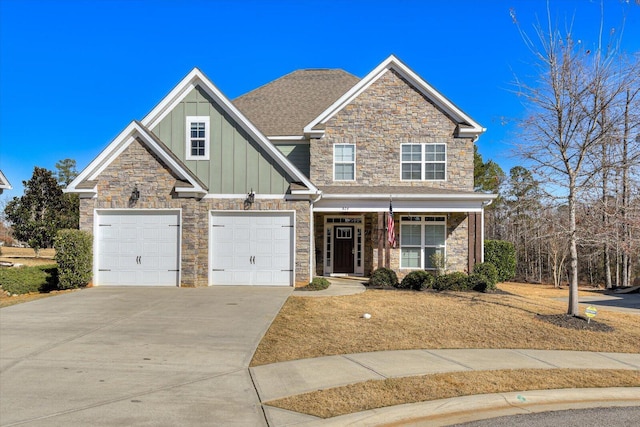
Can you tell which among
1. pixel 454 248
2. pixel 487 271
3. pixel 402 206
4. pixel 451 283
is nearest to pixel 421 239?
pixel 454 248

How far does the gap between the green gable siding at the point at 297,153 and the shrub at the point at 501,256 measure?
377 inches

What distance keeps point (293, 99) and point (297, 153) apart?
12.6ft

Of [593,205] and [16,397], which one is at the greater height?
[593,205]

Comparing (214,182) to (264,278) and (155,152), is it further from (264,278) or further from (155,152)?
(264,278)

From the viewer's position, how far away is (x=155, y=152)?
13.9 m

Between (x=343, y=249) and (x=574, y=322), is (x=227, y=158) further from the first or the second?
(x=574, y=322)

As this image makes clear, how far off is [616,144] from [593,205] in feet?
4.98

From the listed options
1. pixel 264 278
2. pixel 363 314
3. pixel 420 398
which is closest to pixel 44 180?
pixel 264 278

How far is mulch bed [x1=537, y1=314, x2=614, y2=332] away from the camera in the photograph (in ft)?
31.4

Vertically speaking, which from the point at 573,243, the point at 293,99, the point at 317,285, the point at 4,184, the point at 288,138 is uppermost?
the point at 293,99

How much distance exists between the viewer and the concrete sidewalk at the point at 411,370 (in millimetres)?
5035

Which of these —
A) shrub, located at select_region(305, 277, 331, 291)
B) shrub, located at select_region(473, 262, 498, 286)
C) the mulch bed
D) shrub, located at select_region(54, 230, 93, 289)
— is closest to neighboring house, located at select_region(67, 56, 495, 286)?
shrub, located at select_region(305, 277, 331, 291)

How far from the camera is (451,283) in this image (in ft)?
48.2

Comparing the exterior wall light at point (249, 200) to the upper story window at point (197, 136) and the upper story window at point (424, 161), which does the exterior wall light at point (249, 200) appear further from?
the upper story window at point (424, 161)
